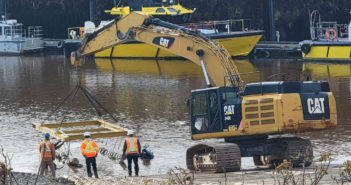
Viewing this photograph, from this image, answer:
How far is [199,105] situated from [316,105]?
2.83 m

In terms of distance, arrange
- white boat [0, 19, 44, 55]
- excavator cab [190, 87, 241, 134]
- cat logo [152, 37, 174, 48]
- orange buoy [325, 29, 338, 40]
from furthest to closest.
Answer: white boat [0, 19, 44, 55] < orange buoy [325, 29, 338, 40] < cat logo [152, 37, 174, 48] < excavator cab [190, 87, 241, 134]

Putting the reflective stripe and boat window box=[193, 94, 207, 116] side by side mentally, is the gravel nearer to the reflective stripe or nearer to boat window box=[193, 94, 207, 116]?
the reflective stripe

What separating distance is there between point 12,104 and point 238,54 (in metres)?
24.2

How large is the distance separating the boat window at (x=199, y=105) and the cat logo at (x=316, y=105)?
2.53 metres

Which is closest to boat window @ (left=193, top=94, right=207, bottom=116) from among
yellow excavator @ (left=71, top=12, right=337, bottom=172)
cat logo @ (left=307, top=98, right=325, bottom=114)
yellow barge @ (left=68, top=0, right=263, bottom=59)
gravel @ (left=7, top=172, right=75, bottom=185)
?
yellow excavator @ (left=71, top=12, right=337, bottom=172)

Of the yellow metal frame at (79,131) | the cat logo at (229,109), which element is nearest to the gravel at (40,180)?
A: the yellow metal frame at (79,131)

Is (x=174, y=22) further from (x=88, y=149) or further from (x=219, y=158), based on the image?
(x=219, y=158)

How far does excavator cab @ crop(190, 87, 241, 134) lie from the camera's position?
19.8 metres

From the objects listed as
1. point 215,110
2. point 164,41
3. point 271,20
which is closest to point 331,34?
point 271,20

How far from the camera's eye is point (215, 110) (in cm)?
2020

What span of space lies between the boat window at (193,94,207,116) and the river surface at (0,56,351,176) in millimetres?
1782

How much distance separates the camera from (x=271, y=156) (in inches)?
818

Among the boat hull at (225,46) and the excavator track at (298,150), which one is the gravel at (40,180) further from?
the boat hull at (225,46)

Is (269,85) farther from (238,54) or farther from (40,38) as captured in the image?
(40,38)
